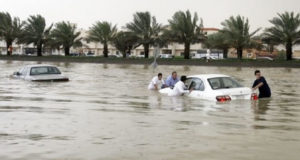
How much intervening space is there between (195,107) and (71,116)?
11.8 ft

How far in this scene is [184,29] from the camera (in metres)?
Result: 54.9

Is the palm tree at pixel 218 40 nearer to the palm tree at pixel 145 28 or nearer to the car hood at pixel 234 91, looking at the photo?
the palm tree at pixel 145 28

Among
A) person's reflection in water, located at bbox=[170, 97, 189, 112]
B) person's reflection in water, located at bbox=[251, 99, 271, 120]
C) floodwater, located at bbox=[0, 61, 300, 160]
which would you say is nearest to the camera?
floodwater, located at bbox=[0, 61, 300, 160]

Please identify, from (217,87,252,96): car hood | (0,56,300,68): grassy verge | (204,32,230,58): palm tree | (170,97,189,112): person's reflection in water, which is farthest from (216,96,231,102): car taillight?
(204,32,230,58): palm tree

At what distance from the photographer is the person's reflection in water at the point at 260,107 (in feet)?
42.5

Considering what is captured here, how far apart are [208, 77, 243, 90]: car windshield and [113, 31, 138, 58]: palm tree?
4242 cm

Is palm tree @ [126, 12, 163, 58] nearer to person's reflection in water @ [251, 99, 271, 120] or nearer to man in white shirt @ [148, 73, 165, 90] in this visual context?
man in white shirt @ [148, 73, 165, 90]

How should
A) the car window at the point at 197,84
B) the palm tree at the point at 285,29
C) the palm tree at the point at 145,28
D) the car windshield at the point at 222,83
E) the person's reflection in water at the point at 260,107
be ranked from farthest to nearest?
the palm tree at the point at 145,28 → the palm tree at the point at 285,29 → the car window at the point at 197,84 → the car windshield at the point at 222,83 → the person's reflection in water at the point at 260,107

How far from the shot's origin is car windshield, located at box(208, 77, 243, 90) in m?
15.1

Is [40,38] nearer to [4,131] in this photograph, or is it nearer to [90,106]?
[90,106]

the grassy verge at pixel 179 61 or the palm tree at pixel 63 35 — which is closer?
the grassy verge at pixel 179 61

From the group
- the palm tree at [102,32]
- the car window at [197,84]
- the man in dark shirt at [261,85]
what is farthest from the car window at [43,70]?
the palm tree at [102,32]

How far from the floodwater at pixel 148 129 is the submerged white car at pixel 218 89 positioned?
23 centimetres

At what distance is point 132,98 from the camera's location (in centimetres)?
1777
